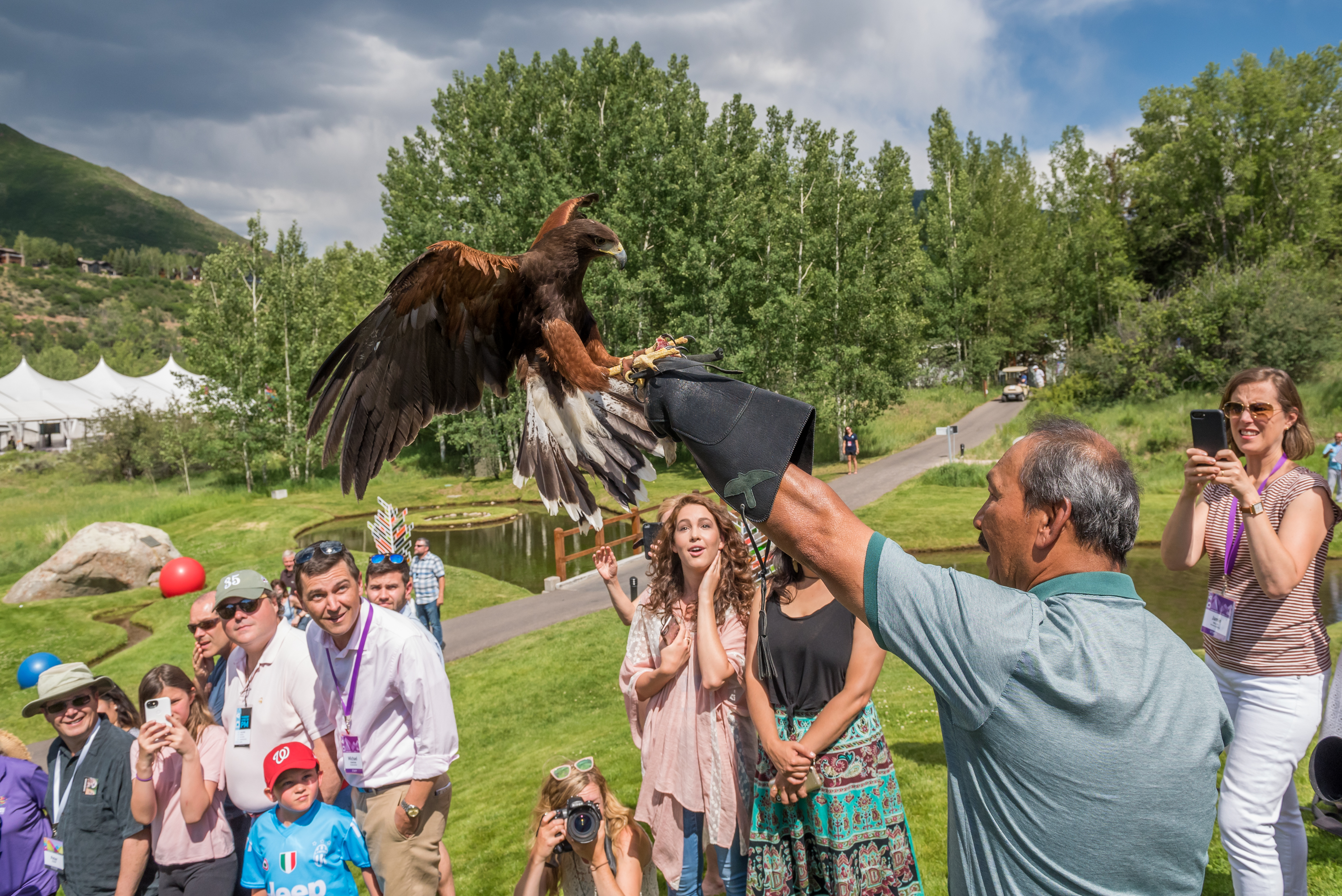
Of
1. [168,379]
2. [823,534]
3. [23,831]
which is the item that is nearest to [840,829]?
[823,534]

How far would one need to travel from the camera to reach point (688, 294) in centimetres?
2319

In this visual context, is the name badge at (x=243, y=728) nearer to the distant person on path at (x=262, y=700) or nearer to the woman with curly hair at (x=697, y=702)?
the distant person on path at (x=262, y=700)

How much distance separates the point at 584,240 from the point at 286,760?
240 centimetres

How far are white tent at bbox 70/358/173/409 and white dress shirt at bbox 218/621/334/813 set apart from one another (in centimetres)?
4380

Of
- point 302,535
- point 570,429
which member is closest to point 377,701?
point 570,429

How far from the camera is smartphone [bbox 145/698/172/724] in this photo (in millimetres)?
2574

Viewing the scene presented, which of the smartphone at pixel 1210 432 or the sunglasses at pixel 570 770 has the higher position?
the smartphone at pixel 1210 432

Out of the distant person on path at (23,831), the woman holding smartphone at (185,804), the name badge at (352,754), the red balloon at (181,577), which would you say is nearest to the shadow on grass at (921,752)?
the name badge at (352,754)

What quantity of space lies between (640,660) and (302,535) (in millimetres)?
18115

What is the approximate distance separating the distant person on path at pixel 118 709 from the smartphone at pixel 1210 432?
454cm

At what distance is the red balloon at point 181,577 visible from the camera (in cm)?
772

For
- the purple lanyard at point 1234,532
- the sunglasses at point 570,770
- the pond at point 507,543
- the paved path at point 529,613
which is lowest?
the pond at point 507,543

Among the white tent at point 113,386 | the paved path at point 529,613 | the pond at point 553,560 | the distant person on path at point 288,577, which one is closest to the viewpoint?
the distant person on path at point 288,577

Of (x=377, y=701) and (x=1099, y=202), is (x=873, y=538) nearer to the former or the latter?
(x=377, y=701)
